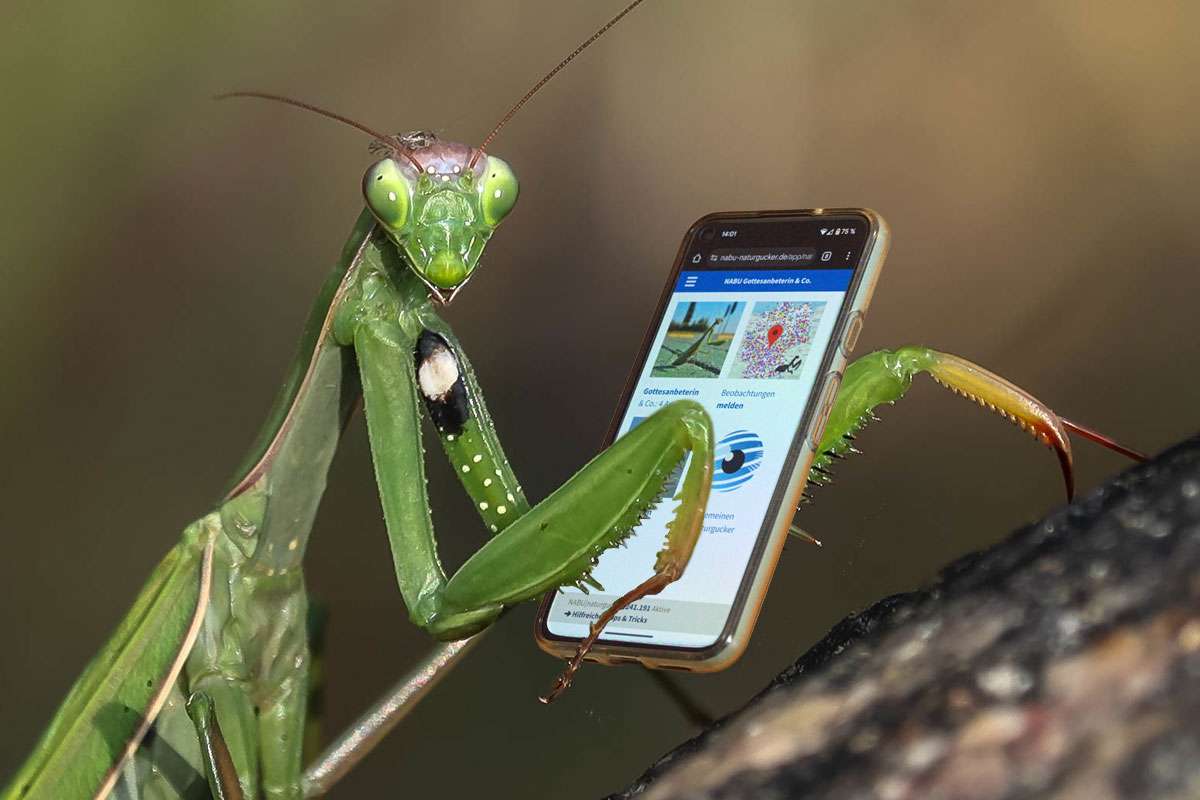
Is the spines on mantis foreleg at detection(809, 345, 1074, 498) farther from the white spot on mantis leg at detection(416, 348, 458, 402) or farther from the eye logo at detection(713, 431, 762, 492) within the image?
the white spot on mantis leg at detection(416, 348, 458, 402)

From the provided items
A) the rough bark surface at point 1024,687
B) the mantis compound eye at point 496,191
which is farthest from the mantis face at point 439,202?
the rough bark surface at point 1024,687

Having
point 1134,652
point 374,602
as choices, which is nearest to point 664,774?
point 1134,652

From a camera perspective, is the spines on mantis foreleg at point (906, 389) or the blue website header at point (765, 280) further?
the blue website header at point (765, 280)

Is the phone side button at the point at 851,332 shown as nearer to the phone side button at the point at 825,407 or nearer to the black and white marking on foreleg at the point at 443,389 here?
the phone side button at the point at 825,407

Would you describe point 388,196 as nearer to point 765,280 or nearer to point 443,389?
point 443,389

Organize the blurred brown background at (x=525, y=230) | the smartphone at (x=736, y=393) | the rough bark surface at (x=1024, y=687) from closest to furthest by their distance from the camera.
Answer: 1. the rough bark surface at (x=1024, y=687)
2. the smartphone at (x=736, y=393)
3. the blurred brown background at (x=525, y=230)

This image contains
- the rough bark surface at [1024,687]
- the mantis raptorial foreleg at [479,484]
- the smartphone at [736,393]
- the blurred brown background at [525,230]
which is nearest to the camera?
the rough bark surface at [1024,687]

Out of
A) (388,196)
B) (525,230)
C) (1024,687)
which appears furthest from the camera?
(525,230)

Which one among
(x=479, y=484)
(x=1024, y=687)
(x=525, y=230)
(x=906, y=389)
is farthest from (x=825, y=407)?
(x=525, y=230)

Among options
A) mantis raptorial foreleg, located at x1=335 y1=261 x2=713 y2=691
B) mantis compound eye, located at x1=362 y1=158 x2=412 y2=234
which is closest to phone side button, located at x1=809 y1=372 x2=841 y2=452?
mantis raptorial foreleg, located at x1=335 y1=261 x2=713 y2=691
